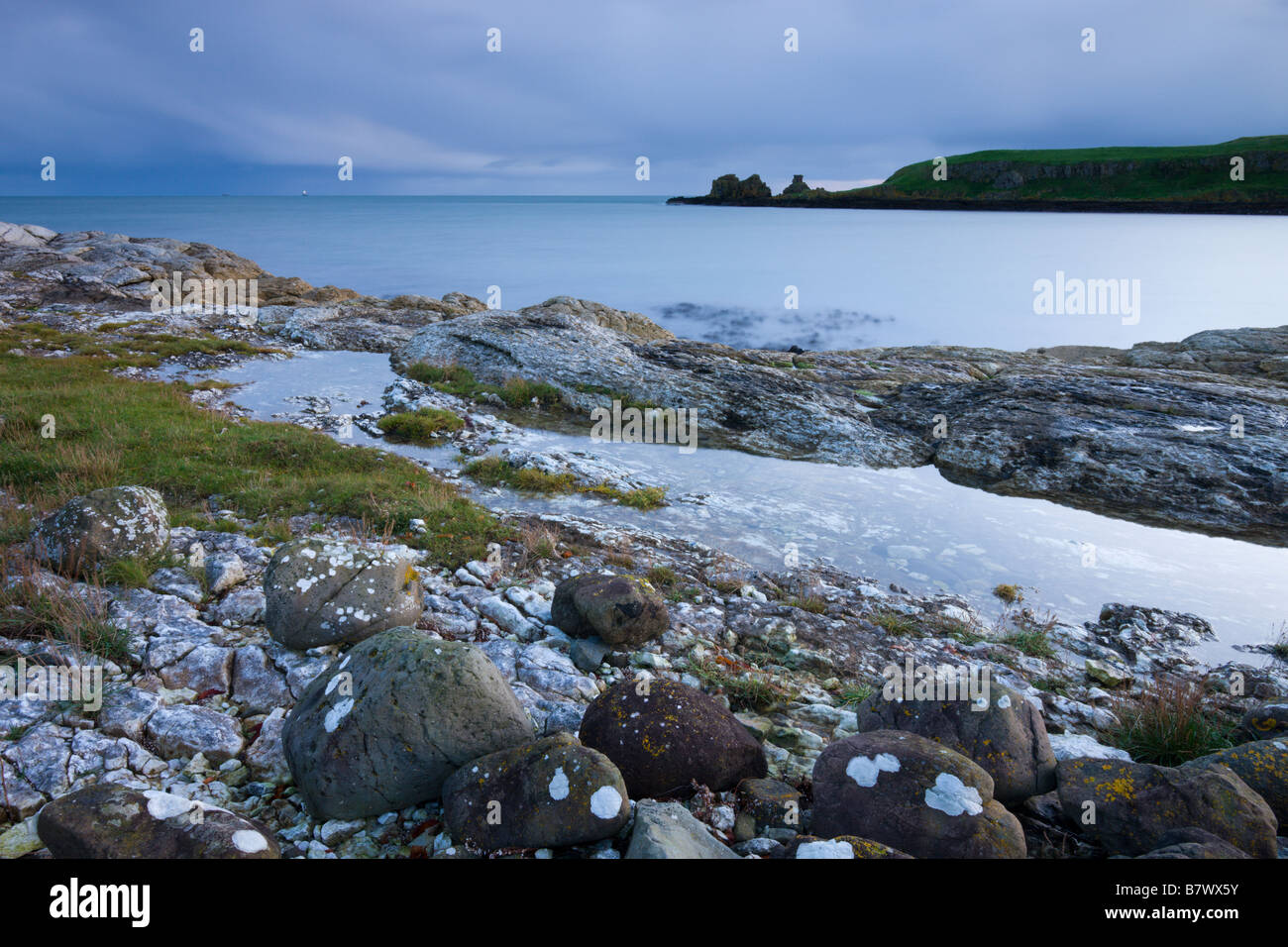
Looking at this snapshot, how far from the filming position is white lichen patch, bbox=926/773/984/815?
14.9ft

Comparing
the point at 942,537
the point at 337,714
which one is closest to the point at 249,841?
the point at 337,714

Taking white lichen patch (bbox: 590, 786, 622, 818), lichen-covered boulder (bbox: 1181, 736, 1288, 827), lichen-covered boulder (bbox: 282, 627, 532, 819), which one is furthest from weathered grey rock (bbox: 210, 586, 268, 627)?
lichen-covered boulder (bbox: 1181, 736, 1288, 827)

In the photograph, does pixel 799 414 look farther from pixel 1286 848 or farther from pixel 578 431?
pixel 1286 848

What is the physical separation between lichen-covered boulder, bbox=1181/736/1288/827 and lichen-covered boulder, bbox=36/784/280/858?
23.0 ft

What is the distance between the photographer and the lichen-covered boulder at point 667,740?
17.5ft

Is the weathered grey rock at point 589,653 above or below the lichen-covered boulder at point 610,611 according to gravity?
below

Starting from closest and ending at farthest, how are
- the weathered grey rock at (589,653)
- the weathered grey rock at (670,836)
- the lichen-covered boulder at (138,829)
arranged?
the lichen-covered boulder at (138,829) → the weathered grey rock at (670,836) → the weathered grey rock at (589,653)

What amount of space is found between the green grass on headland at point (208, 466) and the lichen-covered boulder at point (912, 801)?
7.30 meters

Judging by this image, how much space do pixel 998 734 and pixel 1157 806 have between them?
1.14m

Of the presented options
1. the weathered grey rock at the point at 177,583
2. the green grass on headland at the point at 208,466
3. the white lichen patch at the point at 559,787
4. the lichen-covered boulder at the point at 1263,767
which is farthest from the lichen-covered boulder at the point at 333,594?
the lichen-covered boulder at the point at 1263,767

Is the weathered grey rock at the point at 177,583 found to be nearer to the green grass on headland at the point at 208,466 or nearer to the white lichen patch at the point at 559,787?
the green grass on headland at the point at 208,466

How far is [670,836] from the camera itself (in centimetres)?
423

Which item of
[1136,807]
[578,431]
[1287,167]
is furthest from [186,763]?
[1287,167]
